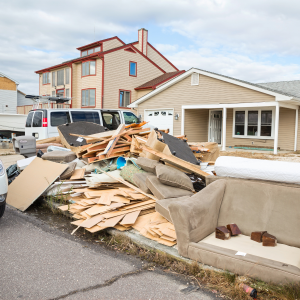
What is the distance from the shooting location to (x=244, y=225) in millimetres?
3674

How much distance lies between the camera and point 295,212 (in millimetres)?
3363

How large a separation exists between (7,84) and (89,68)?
636 inches

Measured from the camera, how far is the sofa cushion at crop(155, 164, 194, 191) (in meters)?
4.67

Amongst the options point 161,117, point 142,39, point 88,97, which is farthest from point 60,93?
point 161,117

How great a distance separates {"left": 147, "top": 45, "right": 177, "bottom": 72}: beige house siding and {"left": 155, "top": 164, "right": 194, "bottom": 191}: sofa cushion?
28407 millimetres

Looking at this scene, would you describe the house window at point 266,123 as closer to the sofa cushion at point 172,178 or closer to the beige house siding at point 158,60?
the sofa cushion at point 172,178

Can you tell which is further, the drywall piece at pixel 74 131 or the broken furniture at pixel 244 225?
the drywall piece at pixel 74 131

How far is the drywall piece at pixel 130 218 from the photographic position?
168 inches

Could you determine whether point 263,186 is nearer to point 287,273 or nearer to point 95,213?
point 287,273

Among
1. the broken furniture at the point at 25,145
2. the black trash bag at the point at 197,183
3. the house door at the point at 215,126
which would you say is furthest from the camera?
the house door at the point at 215,126

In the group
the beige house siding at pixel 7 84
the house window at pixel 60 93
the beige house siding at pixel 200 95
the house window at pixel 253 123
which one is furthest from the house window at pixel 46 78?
the house window at pixel 253 123

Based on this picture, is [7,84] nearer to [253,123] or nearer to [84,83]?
[84,83]

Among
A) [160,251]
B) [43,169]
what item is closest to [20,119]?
[43,169]

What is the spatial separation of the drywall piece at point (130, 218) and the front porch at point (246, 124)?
1234 centimetres
